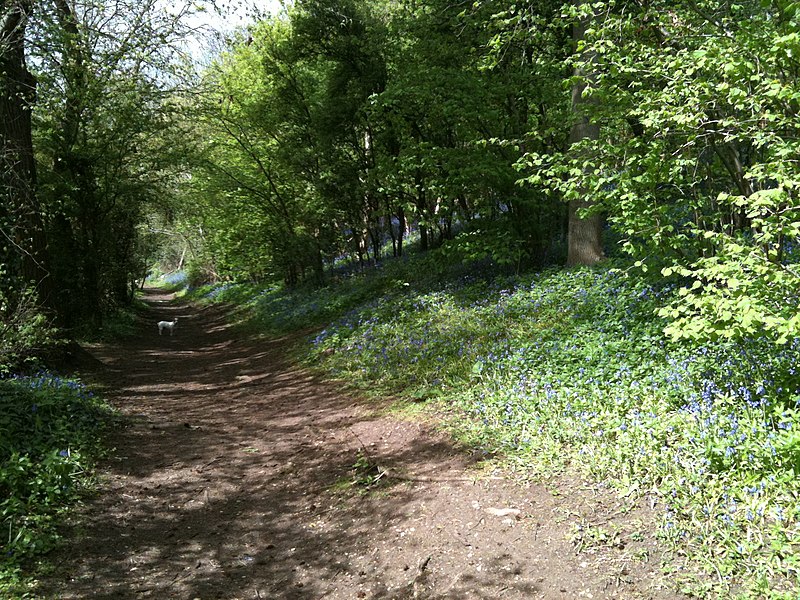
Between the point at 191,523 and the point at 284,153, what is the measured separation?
43.5 feet

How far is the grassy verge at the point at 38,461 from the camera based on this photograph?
371 centimetres

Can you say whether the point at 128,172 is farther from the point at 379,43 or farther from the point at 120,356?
the point at 379,43

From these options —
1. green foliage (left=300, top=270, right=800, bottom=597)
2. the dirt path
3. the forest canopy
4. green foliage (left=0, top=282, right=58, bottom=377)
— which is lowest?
the dirt path

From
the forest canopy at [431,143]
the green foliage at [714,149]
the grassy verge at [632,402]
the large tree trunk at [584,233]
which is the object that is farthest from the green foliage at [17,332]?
the large tree trunk at [584,233]

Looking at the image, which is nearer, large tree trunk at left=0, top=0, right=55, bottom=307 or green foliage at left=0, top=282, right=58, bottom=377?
green foliage at left=0, top=282, right=58, bottom=377

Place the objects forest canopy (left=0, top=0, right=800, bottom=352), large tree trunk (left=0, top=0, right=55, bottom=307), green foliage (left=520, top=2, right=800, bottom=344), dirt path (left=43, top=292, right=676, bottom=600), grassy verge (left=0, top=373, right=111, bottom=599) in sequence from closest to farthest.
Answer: dirt path (left=43, top=292, right=676, bottom=600)
green foliage (left=520, top=2, right=800, bottom=344)
grassy verge (left=0, top=373, right=111, bottom=599)
forest canopy (left=0, top=0, right=800, bottom=352)
large tree trunk (left=0, top=0, right=55, bottom=307)

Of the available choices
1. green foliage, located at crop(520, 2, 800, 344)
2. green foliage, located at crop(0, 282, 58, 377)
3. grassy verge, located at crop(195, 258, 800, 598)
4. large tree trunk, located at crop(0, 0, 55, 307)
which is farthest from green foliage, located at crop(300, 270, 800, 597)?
large tree trunk, located at crop(0, 0, 55, 307)

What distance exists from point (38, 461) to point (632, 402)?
5448mm

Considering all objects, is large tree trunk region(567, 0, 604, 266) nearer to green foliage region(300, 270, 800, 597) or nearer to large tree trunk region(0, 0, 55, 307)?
green foliage region(300, 270, 800, 597)

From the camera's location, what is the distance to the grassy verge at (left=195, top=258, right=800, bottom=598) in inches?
118

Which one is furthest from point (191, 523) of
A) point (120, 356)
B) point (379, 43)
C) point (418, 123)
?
point (379, 43)

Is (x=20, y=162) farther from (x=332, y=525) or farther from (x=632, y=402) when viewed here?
(x=632, y=402)

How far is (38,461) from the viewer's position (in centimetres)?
480

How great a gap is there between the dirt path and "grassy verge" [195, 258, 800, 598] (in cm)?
35
